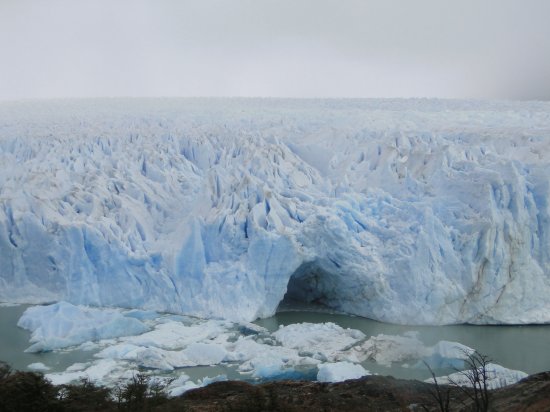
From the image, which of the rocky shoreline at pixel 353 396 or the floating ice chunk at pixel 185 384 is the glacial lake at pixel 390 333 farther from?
the rocky shoreline at pixel 353 396

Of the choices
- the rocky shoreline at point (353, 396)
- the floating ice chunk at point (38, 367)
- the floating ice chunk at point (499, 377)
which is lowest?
the floating ice chunk at point (38, 367)

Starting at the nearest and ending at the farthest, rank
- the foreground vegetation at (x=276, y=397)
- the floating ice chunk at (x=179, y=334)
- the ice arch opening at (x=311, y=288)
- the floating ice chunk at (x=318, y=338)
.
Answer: the foreground vegetation at (x=276, y=397)
the floating ice chunk at (x=318, y=338)
the floating ice chunk at (x=179, y=334)
the ice arch opening at (x=311, y=288)

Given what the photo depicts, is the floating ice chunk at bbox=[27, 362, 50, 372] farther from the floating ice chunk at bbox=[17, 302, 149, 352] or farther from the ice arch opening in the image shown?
the ice arch opening

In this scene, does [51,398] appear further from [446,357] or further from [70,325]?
[446,357]

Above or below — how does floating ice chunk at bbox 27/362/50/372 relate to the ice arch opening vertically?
below

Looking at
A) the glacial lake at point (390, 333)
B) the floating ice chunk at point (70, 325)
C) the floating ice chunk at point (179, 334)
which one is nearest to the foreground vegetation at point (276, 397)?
the glacial lake at point (390, 333)

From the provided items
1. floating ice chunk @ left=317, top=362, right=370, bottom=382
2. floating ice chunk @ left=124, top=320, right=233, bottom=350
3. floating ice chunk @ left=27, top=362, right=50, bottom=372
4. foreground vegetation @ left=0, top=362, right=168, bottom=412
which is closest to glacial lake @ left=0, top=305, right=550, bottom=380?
floating ice chunk @ left=27, top=362, right=50, bottom=372

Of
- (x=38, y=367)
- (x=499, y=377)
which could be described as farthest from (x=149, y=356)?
(x=499, y=377)
